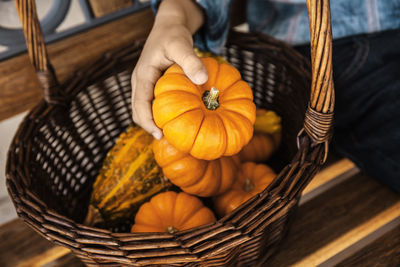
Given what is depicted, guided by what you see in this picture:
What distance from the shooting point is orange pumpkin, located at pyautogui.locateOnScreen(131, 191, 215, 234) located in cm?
65

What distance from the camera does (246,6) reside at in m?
1.12

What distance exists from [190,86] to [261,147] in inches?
13.6

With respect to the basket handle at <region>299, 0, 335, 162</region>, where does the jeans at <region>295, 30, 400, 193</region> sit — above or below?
below

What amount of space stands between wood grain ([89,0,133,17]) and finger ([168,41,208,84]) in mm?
493

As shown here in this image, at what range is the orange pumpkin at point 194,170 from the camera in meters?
0.63

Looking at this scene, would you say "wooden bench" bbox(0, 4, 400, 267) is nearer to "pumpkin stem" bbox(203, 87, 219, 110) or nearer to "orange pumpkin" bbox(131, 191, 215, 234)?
"orange pumpkin" bbox(131, 191, 215, 234)

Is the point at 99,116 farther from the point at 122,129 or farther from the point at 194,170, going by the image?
the point at 194,170

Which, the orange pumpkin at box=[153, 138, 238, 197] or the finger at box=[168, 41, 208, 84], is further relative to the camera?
the orange pumpkin at box=[153, 138, 238, 197]

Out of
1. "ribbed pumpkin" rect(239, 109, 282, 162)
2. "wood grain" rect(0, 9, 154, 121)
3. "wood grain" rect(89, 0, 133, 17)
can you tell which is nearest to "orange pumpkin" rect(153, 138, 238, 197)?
"ribbed pumpkin" rect(239, 109, 282, 162)

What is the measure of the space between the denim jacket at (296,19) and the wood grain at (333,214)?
40 cm

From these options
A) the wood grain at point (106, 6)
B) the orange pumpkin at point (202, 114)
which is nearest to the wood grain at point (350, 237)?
the orange pumpkin at point (202, 114)

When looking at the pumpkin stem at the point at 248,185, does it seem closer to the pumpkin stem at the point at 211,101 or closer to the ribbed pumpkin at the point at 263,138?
the ribbed pumpkin at the point at 263,138

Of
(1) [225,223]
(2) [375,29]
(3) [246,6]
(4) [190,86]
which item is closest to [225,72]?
(4) [190,86]

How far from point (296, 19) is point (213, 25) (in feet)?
0.88
